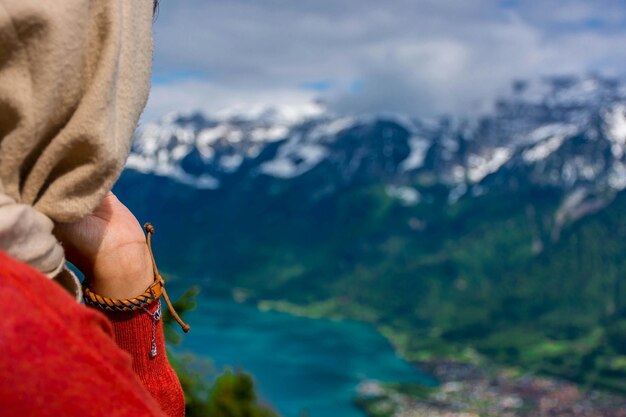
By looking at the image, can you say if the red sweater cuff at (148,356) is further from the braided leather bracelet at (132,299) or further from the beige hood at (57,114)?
the beige hood at (57,114)

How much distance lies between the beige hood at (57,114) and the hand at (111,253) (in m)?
0.14

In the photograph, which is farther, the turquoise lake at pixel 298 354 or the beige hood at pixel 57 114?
the turquoise lake at pixel 298 354

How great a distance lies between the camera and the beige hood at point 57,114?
111 cm

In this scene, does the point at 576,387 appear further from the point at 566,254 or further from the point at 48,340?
the point at 48,340

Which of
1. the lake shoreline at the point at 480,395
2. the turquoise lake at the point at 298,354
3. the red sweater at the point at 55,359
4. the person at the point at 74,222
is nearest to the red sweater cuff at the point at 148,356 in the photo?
the person at the point at 74,222

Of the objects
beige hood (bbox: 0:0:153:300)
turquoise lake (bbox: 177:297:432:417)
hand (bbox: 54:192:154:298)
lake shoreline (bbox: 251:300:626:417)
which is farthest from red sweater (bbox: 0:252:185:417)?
lake shoreline (bbox: 251:300:626:417)

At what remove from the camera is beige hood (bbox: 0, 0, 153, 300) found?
3.64 feet

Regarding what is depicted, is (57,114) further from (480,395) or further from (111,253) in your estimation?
(480,395)

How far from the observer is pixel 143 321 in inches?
58.9

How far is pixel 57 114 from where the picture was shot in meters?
1.19

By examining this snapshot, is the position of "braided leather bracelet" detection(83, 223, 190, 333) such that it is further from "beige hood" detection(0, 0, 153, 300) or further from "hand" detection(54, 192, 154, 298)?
"beige hood" detection(0, 0, 153, 300)

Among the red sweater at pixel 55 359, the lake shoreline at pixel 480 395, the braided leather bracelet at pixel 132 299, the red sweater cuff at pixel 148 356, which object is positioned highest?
the lake shoreline at pixel 480 395

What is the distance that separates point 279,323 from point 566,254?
7647 centimetres

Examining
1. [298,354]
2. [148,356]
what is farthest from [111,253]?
[298,354]
